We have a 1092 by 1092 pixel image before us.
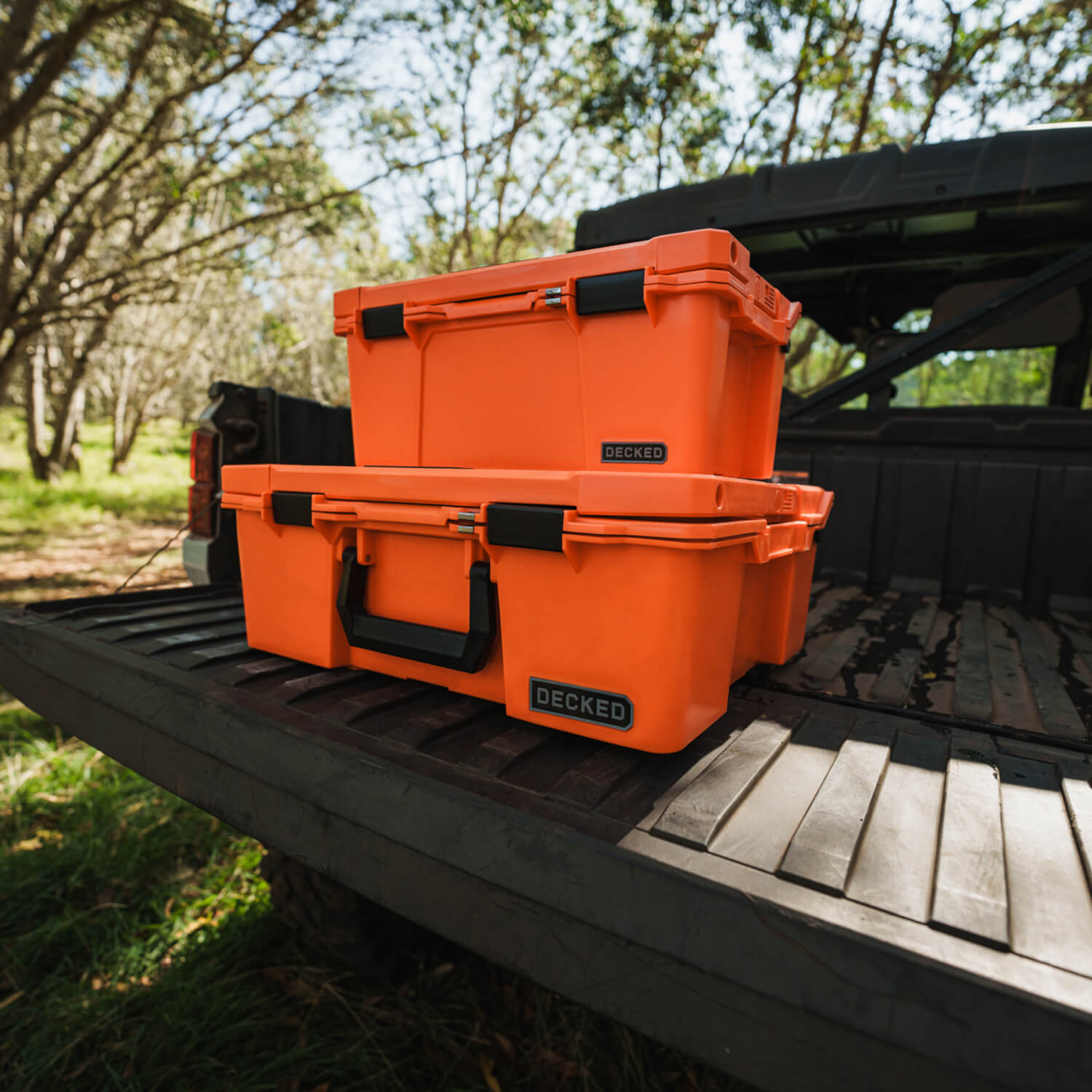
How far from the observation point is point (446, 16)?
24.1 ft

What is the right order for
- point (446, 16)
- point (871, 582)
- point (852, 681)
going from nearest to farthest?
point (852, 681) < point (871, 582) < point (446, 16)

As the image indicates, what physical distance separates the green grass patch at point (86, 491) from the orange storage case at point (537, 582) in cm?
816

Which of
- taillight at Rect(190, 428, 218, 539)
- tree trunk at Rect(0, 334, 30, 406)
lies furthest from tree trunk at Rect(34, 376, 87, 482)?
taillight at Rect(190, 428, 218, 539)

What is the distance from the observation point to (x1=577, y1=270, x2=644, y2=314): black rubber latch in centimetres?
135

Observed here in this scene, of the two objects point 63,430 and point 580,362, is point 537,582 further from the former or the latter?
point 63,430

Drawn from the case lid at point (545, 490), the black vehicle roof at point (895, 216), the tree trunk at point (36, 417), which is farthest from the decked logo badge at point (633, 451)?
the tree trunk at point (36, 417)

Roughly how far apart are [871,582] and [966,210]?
1.57 meters

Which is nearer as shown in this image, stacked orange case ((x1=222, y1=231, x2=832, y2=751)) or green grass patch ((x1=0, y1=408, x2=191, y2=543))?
stacked orange case ((x1=222, y1=231, x2=832, y2=751))

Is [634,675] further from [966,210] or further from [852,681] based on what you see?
[966,210]

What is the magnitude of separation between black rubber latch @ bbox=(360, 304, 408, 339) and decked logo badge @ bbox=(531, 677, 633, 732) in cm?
97

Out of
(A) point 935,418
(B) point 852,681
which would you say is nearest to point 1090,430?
(A) point 935,418

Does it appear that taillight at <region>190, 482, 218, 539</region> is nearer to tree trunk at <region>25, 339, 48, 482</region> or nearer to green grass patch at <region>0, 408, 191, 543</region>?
green grass patch at <region>0, 408, 191, 543</region>

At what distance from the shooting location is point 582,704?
1.25 metres

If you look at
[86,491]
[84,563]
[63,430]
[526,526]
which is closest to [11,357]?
[84,563]
